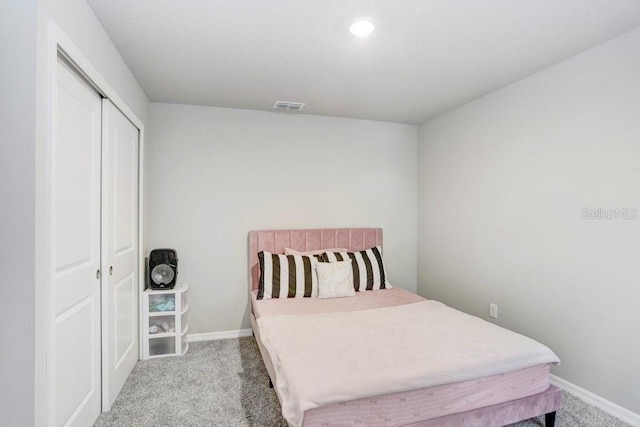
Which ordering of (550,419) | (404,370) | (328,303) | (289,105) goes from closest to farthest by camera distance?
(404,370) → (550,419) → (328,303) → (289,105)

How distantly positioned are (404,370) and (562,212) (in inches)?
70.5

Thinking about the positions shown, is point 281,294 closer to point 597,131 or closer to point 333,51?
point 333,51

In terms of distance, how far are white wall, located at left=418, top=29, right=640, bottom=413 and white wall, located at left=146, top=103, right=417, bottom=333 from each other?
3.17ft

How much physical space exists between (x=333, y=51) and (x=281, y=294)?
213 cm

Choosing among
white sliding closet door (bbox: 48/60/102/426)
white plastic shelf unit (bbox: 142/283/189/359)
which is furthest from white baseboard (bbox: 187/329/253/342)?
white sliding closet door (bbox: 48/60/102/426)

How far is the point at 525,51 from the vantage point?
2.36 m

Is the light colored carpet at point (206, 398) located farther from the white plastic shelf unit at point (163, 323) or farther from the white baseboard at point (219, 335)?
the white baseboard at point (219, 335)

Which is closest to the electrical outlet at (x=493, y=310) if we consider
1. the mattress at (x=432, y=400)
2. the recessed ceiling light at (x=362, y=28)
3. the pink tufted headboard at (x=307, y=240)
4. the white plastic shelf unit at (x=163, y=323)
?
the mattress at (x=432, y=400)

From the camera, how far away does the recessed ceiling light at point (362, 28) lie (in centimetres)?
198

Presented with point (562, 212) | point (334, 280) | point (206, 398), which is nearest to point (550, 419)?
point (562, 212)

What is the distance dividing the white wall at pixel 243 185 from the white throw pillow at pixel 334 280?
27.7 inches

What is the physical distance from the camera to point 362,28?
2035 millimetres

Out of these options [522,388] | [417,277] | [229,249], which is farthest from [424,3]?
[417,277]

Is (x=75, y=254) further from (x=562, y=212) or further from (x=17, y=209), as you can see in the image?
(x=562, y=212)
